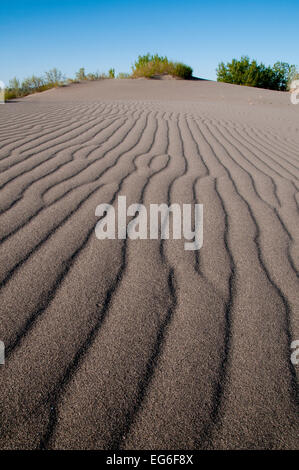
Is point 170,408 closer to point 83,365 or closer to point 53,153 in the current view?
point 83,365

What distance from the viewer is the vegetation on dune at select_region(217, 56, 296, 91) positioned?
22141 millimetres

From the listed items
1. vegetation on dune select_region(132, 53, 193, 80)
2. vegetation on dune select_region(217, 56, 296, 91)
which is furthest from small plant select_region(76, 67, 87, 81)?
vegetation on dune select_region(217, 56, 296, 91)

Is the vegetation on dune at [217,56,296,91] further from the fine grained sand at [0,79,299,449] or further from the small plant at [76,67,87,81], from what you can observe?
the fine grained sand at [0,79,299,449]

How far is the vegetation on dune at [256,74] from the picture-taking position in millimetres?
22141

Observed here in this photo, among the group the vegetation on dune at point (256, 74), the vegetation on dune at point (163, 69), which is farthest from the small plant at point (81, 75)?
the vegetation on dune at point (256, 74)

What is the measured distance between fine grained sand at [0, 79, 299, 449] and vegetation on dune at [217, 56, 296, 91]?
22.7m

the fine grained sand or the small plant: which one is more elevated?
the small plant

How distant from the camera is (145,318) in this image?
127 centimetres

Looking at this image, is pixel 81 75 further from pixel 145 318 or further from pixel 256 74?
pixel 145 318

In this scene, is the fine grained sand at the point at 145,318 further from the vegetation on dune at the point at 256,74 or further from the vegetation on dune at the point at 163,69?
the vegetation on dune at the point at 256,74

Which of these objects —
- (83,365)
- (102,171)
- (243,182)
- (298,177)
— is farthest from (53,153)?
(83,365)

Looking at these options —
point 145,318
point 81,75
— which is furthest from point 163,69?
point 145,318

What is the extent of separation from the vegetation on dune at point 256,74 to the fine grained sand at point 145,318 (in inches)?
893

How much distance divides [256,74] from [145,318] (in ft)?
81.1
